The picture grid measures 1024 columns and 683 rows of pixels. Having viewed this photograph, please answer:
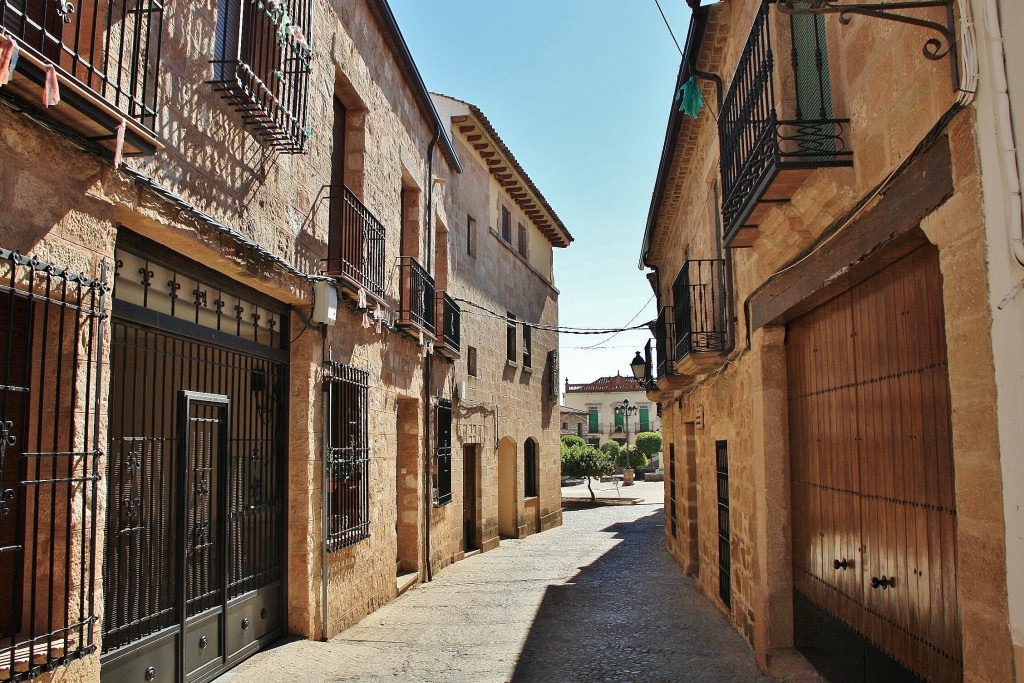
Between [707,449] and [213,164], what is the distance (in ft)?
21.7

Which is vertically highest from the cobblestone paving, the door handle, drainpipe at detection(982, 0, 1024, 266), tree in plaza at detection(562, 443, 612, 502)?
drainpipe at detection(982, 0, 1024, 266)


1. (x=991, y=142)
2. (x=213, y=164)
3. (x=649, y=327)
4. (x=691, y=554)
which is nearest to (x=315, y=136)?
(x=213, y=164)

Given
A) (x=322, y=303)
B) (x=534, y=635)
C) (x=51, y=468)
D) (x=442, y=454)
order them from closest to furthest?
1. (x=51, y=468)
2. (x=322, y=303)
3. (x=534, y=635)
4. (x=442, y=454)

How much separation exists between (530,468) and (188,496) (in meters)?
12.9

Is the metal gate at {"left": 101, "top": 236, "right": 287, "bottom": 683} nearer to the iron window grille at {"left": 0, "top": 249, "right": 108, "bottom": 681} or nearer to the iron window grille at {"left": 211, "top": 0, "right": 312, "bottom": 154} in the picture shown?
the iron window grille at {"left": 0, "top": 249, "right": 108, "bottom": 681}

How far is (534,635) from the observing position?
→ 7422mm

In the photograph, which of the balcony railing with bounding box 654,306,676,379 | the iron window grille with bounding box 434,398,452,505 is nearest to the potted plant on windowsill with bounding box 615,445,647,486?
the iron window grille with bounding box 434,398,452,505

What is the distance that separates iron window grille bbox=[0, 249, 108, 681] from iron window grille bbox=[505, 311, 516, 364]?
12476 millimetres

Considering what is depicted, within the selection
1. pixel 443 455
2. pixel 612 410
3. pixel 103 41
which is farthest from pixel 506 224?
pixel 612 410

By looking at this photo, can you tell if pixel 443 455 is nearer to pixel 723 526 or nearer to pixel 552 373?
pixel 723 526

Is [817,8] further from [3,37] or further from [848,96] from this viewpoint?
[3,37]

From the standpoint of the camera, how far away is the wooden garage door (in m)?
3.54

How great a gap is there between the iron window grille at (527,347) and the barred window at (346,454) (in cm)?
957

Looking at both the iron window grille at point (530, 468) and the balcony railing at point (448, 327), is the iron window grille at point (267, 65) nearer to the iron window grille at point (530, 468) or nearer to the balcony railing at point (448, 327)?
the balcony railing at point (448, 327)
